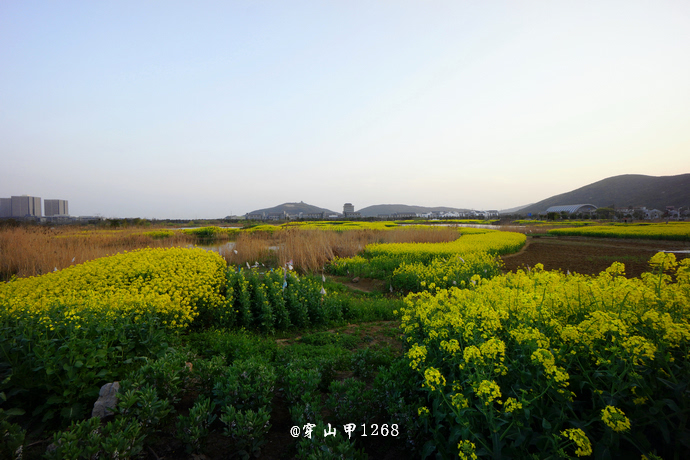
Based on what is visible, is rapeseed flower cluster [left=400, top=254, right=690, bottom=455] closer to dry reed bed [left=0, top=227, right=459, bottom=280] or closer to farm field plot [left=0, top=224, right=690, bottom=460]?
farm field plot [left=0, top=224, right=690, bottom=460]

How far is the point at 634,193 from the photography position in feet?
371

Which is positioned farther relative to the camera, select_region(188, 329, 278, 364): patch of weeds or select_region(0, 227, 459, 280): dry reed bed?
select_region(0, 227, 459, 280): dry reed bed

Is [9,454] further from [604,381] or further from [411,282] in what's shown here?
[411,282]

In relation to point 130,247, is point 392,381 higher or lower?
lower

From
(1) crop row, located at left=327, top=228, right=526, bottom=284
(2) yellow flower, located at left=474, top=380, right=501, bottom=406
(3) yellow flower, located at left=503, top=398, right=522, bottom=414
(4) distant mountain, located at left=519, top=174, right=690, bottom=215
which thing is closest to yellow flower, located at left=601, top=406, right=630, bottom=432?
(3) yellow flower, located at left=503, top=398, right=522, bottom=414

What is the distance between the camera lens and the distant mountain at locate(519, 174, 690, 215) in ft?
279

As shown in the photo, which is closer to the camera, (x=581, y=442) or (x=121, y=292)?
(x=581, y=442)

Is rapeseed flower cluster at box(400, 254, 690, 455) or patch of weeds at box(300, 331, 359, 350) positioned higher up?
rapeseed flower cluster at box(400, 254, 690, 455)

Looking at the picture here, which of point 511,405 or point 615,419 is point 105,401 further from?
point 615,419

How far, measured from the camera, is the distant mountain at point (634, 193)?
279 ft

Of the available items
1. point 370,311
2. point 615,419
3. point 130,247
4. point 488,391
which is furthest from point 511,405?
→ point 130,247

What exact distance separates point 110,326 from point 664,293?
5691mm

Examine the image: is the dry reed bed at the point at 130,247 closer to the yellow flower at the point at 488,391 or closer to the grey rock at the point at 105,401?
the grey rock at the point at 105,401

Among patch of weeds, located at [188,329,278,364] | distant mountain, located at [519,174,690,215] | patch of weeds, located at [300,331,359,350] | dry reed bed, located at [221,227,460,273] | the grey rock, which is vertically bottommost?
patch of weeds, located at [300,331,359,350]
